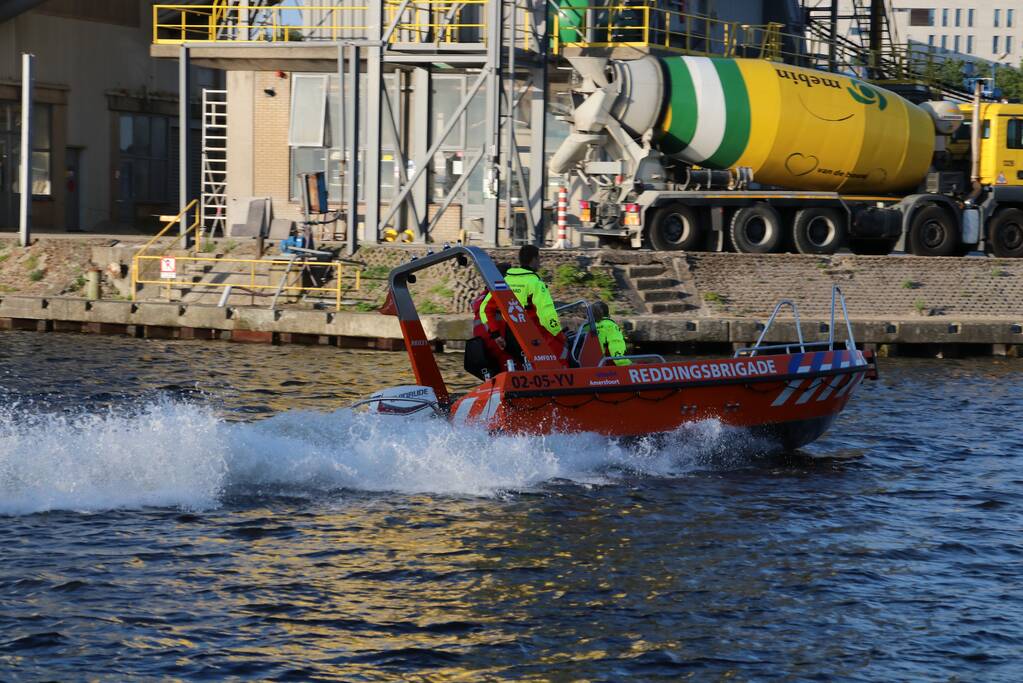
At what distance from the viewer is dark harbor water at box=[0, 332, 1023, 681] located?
8609mm

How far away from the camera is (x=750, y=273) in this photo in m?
25.9

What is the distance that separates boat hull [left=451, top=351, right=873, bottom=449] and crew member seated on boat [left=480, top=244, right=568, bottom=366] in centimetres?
44

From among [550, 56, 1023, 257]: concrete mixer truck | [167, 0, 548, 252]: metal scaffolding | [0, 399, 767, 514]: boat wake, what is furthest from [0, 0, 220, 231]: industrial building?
[0, 399, 767, 514]: boat wake

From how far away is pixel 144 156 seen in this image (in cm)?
4241

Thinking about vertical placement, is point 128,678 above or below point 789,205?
below

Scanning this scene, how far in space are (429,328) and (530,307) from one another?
9.85 m

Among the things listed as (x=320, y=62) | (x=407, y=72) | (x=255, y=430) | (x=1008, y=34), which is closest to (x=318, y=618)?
(x=255, y=430)

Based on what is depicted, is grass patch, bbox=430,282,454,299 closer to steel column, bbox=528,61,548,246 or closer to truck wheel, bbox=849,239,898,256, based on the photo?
steel column, bbox=528,61,548,246

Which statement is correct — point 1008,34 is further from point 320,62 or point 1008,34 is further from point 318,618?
point 318,618

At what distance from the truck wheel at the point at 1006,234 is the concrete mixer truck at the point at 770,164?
0.09ft

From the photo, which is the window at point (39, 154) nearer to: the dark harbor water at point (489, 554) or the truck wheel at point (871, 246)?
Result: the truck wheel at point (871, 246)

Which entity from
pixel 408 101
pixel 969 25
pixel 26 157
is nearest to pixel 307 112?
pixel 408 101

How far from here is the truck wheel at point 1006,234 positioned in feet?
93.7

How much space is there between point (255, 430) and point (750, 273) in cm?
1486
